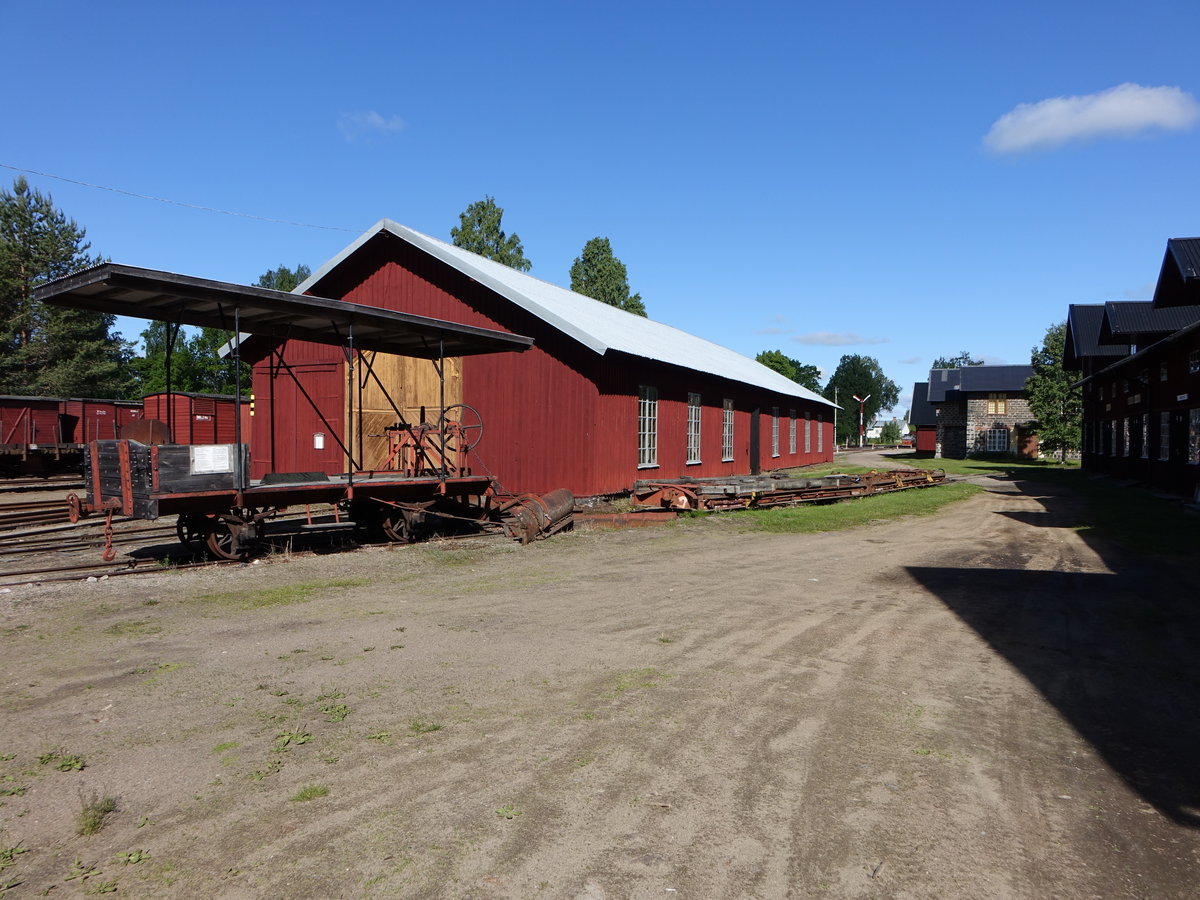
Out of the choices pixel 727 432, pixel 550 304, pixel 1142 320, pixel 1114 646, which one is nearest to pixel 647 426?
pixel 550 304

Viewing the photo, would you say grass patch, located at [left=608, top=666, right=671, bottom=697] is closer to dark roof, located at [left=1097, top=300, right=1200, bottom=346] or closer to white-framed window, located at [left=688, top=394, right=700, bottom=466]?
white-framed window, located at [left=688, top=394, right=700, bottom=466]

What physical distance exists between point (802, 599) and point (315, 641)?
16.3 feet

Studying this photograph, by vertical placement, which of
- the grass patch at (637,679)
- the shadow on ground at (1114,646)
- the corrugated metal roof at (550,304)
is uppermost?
the corrugated metal roof at (550,304)

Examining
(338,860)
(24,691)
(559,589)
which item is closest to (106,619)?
(24,691)

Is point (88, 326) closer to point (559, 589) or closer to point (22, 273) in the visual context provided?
point (22, 273)

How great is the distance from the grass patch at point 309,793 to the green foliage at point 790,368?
8396 centimetres

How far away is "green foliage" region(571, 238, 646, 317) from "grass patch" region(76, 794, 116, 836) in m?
60.7

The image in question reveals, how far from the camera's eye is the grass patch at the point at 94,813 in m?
3.47

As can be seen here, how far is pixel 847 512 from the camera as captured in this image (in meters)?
17.5

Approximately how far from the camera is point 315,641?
6656 millimetres

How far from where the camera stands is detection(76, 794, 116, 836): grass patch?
347 cm

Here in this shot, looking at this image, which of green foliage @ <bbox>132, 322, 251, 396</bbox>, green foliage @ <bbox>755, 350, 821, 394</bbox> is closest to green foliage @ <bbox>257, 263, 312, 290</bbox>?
green foliage @ <bbox>132, 322, 251, 396</bbox>

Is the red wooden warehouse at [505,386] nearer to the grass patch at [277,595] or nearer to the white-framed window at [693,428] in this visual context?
the white-framed window at [693,428]

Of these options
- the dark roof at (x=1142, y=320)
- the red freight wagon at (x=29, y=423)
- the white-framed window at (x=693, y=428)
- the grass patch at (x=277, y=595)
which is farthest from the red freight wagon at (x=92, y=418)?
the dark roof at (x=1142, y=320)
